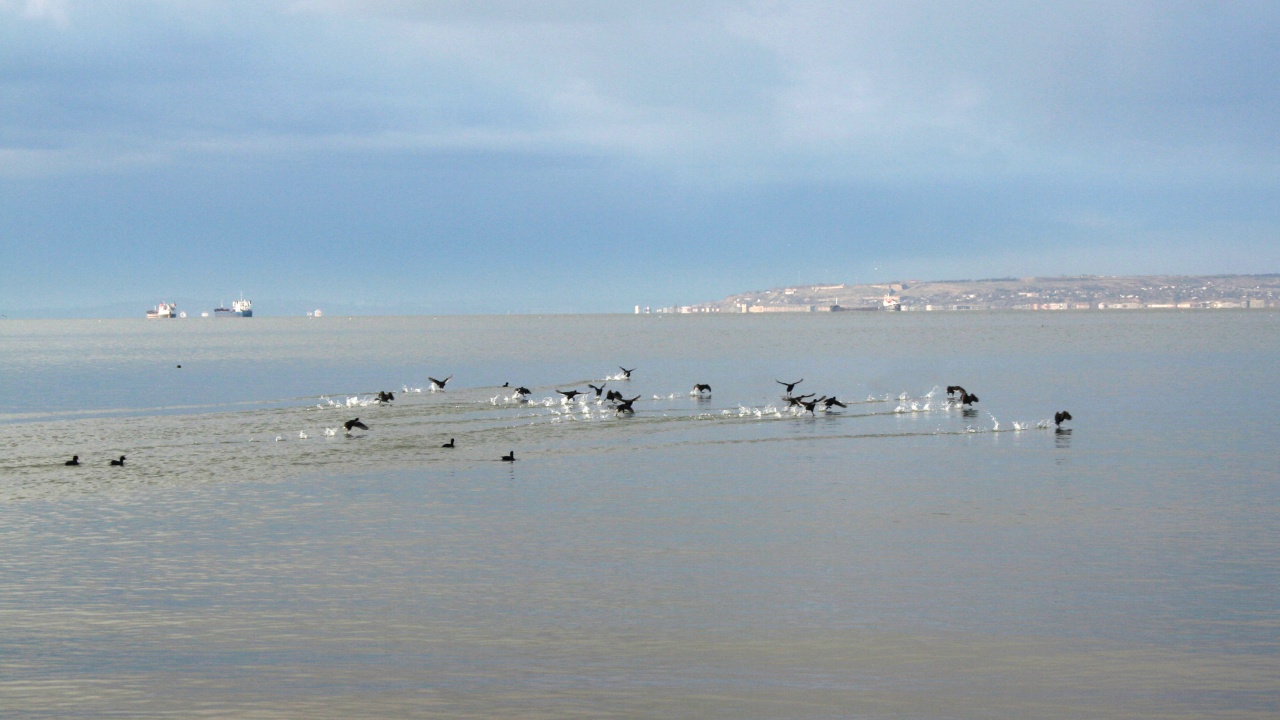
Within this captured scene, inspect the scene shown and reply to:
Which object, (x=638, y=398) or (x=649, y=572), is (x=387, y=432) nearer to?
(x=638, y=398)

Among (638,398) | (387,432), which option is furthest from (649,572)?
(638,398)

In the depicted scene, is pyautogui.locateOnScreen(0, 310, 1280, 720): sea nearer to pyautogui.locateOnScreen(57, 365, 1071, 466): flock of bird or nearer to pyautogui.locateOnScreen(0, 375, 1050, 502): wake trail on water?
pyautogui.locateOnScreen(0, 375, 1050, 502): wake trail on water

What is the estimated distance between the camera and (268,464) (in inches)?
1281

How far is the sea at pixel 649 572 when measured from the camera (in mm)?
13062

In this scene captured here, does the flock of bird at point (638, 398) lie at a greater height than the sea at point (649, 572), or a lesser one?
greater

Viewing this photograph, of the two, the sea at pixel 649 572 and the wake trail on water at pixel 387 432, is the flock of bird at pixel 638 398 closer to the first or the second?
the wake trail on water at pixel 387 432

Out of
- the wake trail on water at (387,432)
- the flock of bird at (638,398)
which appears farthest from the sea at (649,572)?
the flock of bird at (638,398)

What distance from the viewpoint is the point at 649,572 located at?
18.4 metres

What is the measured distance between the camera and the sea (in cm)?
1306

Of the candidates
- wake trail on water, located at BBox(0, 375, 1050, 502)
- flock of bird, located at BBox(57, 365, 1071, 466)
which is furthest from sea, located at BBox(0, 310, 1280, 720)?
flock of bird, located at BBox(57, 365, 1071, 466)

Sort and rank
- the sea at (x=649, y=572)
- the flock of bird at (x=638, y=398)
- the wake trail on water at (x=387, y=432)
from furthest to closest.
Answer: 1. the flock of bird at (x=638, y=398)
2. the wake trail on water at (x=387, y=432)
3. the sea at (x=649, y=572)

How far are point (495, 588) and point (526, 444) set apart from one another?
760 inches

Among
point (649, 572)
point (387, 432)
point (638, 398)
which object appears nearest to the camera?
point (649, 572)

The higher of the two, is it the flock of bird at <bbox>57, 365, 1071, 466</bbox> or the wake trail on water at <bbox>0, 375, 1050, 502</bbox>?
the flock of bird at <bbox>57, 365, 1071, 466</bbox>
